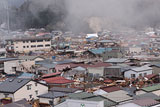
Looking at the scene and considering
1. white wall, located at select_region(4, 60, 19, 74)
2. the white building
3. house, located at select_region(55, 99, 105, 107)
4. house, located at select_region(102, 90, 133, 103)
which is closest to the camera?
house, located at select_region(55, 99, 105, 107)

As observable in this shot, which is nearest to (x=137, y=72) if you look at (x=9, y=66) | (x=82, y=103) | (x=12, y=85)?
(x=12, y=85)

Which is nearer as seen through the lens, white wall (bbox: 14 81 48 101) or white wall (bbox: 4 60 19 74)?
white wall (bbox: 14 81 48 101)

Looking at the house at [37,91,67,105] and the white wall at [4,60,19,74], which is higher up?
the white wall at [4,60,19,74]

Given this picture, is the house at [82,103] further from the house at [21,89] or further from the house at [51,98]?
the house at [21,89]

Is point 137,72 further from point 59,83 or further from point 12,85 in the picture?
point 12,85

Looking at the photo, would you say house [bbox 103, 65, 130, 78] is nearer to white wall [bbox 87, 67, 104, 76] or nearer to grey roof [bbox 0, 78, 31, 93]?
white wall [bbox 87, 67, 104, 76]

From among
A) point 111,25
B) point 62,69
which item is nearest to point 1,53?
point 62,69

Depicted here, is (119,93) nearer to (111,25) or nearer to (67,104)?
(67,104)

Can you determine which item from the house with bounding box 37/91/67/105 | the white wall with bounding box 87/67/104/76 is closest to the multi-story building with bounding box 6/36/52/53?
the white wall with bounding box 87/67/104/76

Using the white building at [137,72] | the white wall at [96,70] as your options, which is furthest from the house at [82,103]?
the white wall at [96,70]
